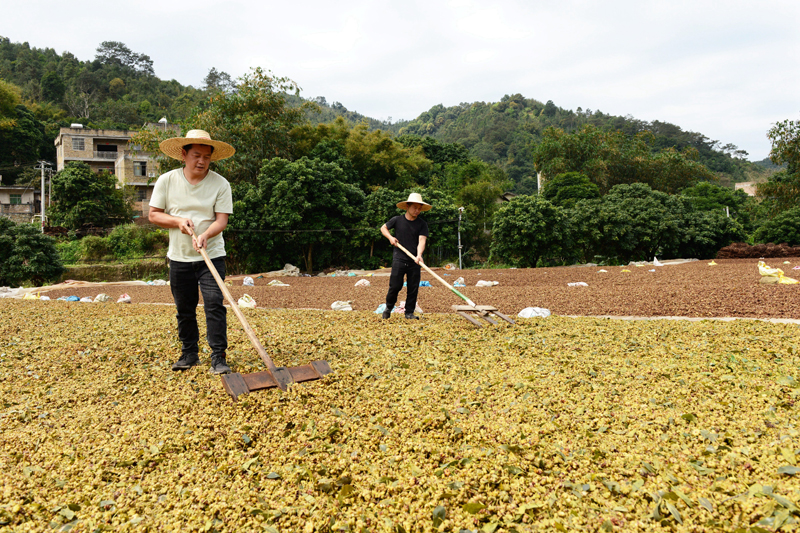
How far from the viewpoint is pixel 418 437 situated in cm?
255

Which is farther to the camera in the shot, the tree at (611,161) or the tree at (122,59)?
the tree at (122,59)

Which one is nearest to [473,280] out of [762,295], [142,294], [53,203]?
[762,295]

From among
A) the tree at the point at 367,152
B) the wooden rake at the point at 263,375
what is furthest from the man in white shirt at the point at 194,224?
the tree at the point at 367,152

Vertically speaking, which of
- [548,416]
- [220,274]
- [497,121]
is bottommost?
[548,416]

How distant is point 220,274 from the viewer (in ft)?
11.8

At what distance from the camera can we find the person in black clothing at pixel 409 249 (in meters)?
5.73

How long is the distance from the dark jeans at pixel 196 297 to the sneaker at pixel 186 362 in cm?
18

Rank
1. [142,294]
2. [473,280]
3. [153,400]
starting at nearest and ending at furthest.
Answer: [153,400] < [142,294] < [473,280]

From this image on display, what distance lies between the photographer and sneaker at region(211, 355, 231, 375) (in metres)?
3.46

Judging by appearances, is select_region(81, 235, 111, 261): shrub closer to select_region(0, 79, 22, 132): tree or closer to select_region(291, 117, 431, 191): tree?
select_region(291, 117, 431, 191): tree

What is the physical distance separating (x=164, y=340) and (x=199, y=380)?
1657 mm

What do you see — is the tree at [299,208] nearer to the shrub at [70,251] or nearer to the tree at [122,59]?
the shrub at [70,251]

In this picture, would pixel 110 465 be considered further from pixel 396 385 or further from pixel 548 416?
pixel 548 416

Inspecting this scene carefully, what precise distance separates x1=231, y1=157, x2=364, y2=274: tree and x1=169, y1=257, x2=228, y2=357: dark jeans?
18.0m
